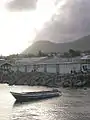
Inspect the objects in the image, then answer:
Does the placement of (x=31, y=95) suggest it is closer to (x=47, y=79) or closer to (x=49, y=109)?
(x=49, y=109)

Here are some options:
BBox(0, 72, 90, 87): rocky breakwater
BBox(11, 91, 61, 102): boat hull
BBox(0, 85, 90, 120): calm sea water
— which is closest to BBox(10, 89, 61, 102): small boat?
BBox(11, 91, 61, 102): boat hull

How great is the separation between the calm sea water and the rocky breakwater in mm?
18190

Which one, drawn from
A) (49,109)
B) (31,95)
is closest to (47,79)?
(31,95)

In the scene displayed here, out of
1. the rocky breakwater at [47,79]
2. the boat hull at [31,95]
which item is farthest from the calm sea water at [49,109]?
the rocky breakwater at [47,79]

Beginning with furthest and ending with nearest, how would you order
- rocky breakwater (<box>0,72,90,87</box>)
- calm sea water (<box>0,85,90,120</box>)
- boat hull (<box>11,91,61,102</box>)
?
1. rocky breakwater (<box>0,72,90,87</box>)
2. boat hull (<box>11,91,61,102</box>)
3. calm sea water (<box>0,85,90,120</box>)

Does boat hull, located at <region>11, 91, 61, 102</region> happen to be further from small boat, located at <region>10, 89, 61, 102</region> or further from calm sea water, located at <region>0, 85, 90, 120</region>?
calm sea water, located at <region>0, 85, 90, 120</region>

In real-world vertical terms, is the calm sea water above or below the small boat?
below

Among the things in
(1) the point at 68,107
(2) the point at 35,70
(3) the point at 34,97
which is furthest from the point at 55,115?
(2) the point at 35,70

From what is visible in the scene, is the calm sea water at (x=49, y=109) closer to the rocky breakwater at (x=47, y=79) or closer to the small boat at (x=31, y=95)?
the small boat at (x=31, y=95)

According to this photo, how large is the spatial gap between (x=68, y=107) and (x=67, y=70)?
3852 cm

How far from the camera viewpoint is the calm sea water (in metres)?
35.6

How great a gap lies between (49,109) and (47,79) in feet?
111

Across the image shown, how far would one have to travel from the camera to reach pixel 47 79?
74.2 meters

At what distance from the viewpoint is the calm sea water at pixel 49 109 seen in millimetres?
35625
